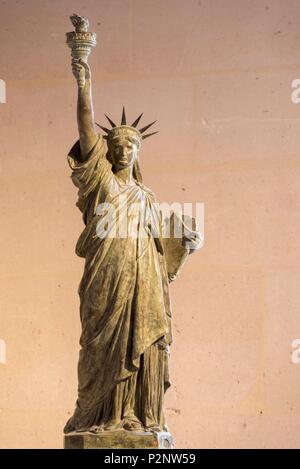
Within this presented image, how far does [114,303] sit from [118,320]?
91mm

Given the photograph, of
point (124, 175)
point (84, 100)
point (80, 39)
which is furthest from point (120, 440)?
point (80, 39)

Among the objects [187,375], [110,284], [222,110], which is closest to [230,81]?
[222,110]

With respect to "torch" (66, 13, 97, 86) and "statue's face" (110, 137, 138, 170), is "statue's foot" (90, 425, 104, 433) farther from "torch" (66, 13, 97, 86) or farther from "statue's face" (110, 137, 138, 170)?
"torch" (66, 13, 97, 86)

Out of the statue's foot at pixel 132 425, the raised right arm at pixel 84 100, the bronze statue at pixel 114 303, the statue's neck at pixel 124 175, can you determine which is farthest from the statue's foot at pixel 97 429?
the raised right arm at pixel 84 100

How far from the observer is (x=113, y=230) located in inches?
294

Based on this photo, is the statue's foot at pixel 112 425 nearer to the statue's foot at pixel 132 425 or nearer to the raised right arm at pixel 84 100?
the statue's foot at pixel 132 425

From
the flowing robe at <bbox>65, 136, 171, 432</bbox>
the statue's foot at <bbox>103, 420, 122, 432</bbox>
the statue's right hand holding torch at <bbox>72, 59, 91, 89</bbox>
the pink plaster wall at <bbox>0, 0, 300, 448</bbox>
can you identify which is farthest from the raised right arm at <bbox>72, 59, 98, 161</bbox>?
the pink plaster wall at <bbox>0, 0, 300, 448</bbox>

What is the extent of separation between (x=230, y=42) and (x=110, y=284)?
275 cm

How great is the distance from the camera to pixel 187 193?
9.42 metres

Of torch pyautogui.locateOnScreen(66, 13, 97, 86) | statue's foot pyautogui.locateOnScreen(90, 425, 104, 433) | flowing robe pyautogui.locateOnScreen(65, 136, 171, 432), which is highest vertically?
torch pyautogui.locateOnScreen(66, 13, 97, 86)

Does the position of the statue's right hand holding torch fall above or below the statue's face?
above

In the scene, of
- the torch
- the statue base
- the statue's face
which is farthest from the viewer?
the statue's face

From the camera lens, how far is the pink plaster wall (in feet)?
30.2

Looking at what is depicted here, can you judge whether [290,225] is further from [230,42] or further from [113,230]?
[113,230]
